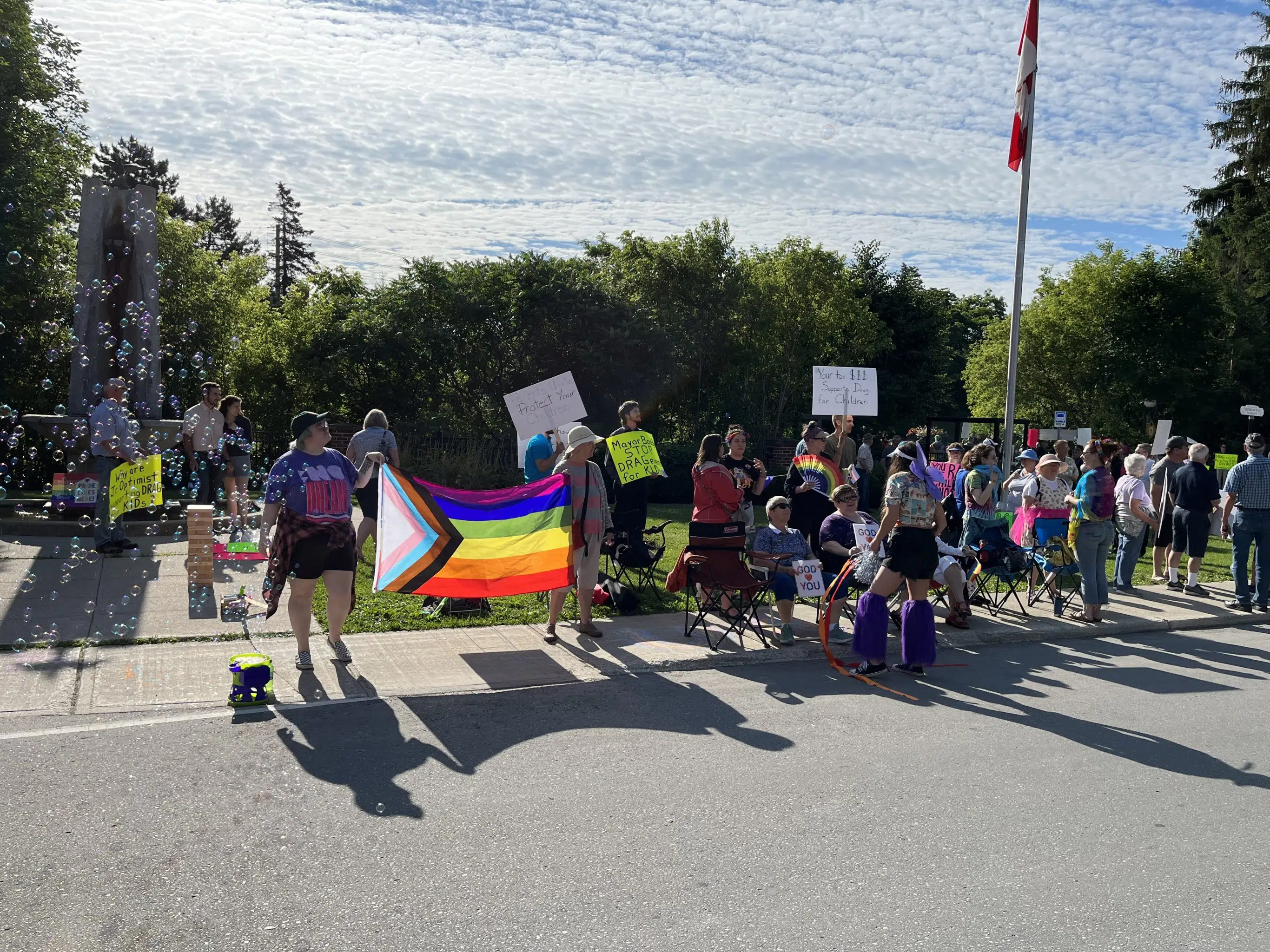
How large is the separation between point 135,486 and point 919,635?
7744 millimetres

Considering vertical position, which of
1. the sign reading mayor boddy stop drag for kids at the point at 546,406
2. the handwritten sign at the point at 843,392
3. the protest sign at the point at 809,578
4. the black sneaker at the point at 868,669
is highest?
the handwritten sign at the point at 843,392

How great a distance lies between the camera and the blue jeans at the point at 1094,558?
9.98 m

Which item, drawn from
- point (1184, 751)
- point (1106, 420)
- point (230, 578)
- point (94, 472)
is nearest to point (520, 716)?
point (1184, 751)

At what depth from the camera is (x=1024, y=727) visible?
21.6 feet

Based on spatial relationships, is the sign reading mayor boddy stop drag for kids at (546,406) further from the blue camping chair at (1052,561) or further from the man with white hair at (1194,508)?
the man with white hair at (1194,508)

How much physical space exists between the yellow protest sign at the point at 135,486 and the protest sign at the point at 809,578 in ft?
21.7

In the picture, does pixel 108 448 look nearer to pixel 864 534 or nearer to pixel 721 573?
pixel 721 573

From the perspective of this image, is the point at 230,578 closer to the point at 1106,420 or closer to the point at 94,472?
the point at 94,472

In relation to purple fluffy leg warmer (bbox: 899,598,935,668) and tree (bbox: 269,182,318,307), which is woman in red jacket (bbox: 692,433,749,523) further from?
tree (bbox: 269,182,318,307)

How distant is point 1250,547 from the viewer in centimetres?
1123

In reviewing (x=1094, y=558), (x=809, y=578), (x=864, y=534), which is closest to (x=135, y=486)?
(x=809, y=578)

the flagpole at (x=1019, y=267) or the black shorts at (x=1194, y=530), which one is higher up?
the flagpole at (x=1019, y=267)

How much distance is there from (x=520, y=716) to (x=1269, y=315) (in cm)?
4532

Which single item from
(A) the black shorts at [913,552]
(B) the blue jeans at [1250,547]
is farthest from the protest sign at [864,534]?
(B) the blue jeans at [1250,547]
